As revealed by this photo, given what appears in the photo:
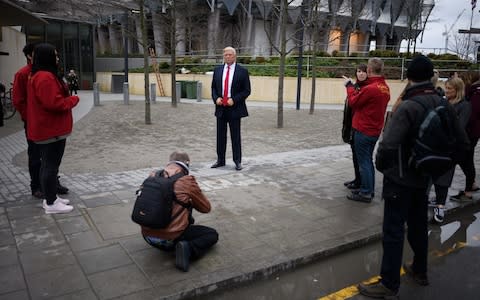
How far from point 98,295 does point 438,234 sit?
3.92 metres

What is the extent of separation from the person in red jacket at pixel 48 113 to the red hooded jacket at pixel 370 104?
134 inches

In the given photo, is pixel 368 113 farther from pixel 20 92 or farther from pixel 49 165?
pixel 20 92

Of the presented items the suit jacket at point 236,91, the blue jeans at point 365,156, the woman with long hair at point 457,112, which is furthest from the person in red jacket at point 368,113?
the suit jacket at point 236,91

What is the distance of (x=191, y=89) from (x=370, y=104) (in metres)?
19.3

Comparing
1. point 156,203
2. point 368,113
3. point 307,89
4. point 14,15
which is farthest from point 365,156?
point 307,89

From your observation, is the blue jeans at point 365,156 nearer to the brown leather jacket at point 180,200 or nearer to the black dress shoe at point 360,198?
the black dress shoe at point 360,198

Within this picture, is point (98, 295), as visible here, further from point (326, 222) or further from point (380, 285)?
point (326, 222)

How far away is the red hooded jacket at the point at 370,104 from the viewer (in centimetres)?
540

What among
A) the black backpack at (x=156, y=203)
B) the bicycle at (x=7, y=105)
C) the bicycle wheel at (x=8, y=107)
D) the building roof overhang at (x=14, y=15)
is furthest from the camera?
the bicycle wheel at (x=8, y=107)

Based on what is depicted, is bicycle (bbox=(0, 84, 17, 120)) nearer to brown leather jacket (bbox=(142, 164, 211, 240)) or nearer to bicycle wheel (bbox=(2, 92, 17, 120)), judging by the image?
bicycle wheel (bbox=(2, 92, 17, 120))

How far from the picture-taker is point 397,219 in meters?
3.52

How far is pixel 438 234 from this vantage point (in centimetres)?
519

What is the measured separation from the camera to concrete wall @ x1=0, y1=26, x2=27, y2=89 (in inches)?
677

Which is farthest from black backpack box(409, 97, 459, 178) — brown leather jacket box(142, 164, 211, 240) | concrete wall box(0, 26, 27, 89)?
concrete wall box(0, 26, 27, 89)
